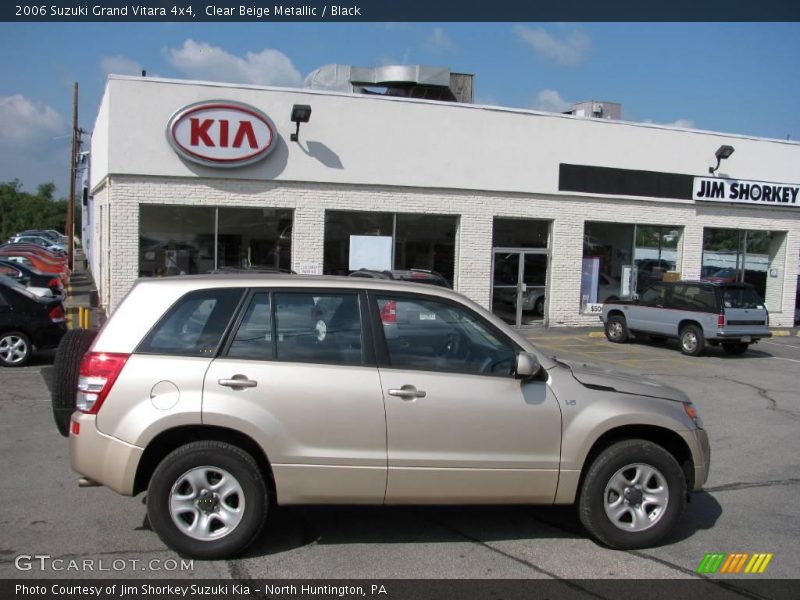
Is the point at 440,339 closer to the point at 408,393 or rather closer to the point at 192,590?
the point at 408,393

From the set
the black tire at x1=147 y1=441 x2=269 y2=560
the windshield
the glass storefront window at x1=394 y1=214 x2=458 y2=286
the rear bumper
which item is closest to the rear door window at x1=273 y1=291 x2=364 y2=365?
the black tire at x1=147 y1=441 x2=269 y2=560

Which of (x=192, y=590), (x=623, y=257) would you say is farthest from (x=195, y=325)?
(x=623, y=257)

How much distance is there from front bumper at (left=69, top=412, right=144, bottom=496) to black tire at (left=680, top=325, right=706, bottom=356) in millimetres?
13712

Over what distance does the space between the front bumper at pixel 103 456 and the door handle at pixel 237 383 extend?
0.63 metres

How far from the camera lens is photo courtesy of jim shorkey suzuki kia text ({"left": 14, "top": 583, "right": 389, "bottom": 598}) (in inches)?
158

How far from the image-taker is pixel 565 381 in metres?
Result: 4.84

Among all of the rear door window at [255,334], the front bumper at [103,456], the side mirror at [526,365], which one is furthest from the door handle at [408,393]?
the front bumper at [103,456]

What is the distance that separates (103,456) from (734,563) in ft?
13.3

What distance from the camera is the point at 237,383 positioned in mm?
4426

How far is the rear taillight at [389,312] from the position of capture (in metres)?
4.79

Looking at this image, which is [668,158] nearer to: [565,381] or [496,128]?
[496,128]

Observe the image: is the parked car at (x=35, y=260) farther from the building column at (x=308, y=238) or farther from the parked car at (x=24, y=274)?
the building column at (x=308, y=238)

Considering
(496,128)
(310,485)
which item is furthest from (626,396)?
(496,128)

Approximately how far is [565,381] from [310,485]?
1791 mm
